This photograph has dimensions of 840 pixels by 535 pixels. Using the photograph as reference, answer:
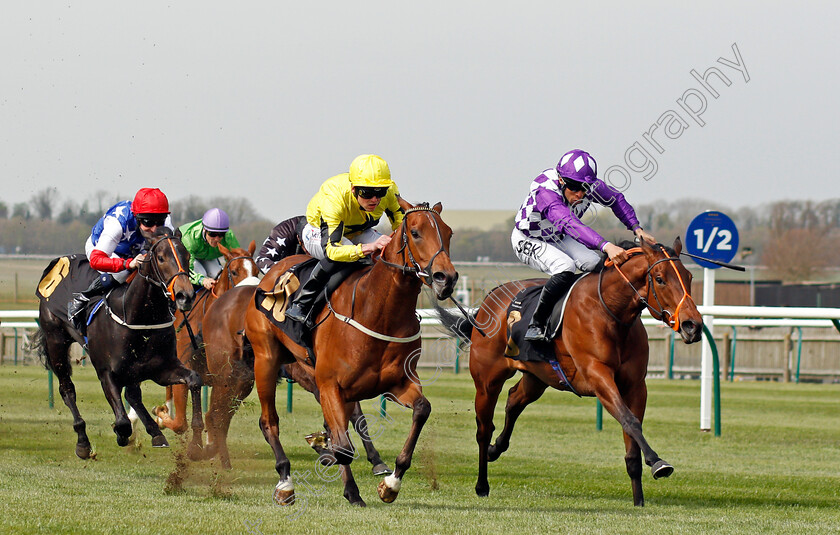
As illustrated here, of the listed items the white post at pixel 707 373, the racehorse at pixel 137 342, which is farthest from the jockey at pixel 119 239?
the white post at pixel 707 373

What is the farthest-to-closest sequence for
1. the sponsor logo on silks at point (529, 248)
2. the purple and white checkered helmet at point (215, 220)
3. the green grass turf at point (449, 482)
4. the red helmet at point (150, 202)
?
the purple and white checkered helmet at point (215, 220), the red helmet at point (150, 202), the sponsor logo on silks at point (529, 248), the green grass turf at point (449, 482)

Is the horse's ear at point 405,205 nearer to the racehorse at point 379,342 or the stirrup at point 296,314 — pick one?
the racehorse at point 379,342

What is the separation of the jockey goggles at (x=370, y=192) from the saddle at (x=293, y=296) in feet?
1.53

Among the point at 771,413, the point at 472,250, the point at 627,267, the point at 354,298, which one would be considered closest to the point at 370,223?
the point at 354,298

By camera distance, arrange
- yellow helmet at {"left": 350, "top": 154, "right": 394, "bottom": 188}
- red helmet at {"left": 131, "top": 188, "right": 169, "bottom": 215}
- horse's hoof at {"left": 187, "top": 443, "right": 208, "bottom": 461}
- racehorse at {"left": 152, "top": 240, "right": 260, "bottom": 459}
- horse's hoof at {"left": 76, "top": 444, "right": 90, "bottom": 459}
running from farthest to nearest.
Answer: racehorse at {"left": 152, "top": 240, "right": 260, "bottom": 459}
horse's hoof at {"left": 76, "top": 444, "right": 90, "bottom": 459}
red helmet at {"left": 131, "top": 188, "right": 169, "bottom": 215}
horse's hoof at {"left": 187, "top": 443, "right": 208, "bottom": 461}
yellow helmet at {"left": 350, "top": 154, "right": 394, "bottom": 188}

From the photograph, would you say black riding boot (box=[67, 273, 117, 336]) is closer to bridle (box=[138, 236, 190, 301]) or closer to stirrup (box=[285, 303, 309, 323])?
bridle (box=[138, 236, 190, 301])

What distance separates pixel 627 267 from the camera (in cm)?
695

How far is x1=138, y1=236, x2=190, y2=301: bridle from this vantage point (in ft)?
24.4

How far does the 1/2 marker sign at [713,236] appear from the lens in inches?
460

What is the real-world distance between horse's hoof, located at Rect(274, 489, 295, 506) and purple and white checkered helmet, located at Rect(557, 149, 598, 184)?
265cm

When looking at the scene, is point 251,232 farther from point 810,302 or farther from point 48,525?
point 810,302

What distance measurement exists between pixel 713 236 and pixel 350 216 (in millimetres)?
5734

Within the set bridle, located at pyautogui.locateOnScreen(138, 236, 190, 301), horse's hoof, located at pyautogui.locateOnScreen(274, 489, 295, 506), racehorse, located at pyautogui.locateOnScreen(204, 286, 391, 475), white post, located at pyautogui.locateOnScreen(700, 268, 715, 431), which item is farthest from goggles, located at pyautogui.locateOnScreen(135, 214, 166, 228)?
white post, located at pyautogui.locateOnScreen(700, 268, 715, 431)

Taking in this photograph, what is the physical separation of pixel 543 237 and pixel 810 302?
32.4 m
